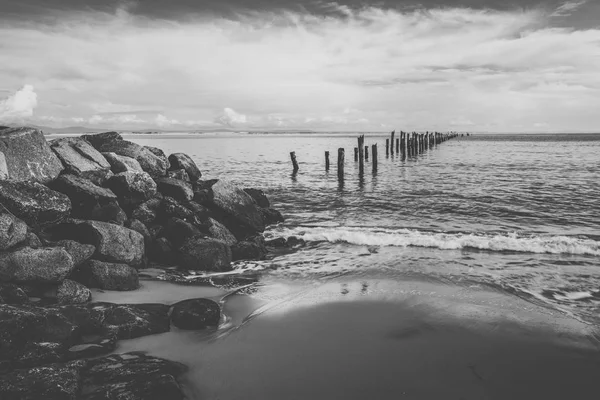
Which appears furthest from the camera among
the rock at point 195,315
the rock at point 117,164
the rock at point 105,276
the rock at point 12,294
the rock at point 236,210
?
the rock at point 236,210

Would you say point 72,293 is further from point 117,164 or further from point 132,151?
point 132,151

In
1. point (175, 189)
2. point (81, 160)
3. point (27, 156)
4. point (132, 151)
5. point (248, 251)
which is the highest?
point (132, 151)

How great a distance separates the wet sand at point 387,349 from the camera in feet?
13.4

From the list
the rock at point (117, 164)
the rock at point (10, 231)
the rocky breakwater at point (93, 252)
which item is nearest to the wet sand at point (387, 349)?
the rocky breakwater at point (93, 252)

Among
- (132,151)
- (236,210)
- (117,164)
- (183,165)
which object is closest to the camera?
(117,164)

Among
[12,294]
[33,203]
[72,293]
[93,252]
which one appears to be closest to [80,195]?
[33,203]

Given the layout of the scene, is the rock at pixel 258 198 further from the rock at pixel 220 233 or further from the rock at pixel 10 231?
the rock at pixel 10 231

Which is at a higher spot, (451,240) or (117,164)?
(117,164)

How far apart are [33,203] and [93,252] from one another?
141cm

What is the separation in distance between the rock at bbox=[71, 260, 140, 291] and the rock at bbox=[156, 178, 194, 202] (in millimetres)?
4390

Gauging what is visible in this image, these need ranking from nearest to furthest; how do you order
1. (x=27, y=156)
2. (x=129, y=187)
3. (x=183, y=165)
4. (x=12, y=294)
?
(x=12, y=294) → (x=27, y=156) → (x=129, y=187) → (x=183, y=165)

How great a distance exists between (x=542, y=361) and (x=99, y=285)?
639 cm

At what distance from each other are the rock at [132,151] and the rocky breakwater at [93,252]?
1.5 inches

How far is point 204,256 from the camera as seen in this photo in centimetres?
845
